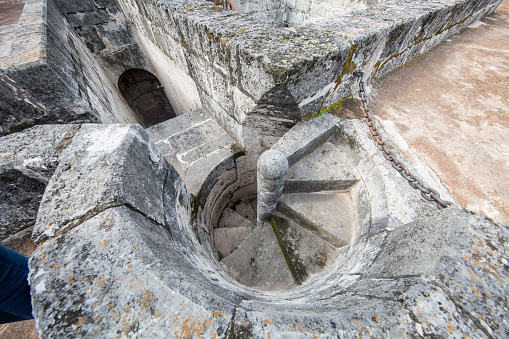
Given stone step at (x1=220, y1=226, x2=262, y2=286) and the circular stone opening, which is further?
stone step at (x1=220, y1=226, x2=262, y2=286)

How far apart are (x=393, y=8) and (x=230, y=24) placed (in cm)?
247

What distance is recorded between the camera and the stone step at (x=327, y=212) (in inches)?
97.7

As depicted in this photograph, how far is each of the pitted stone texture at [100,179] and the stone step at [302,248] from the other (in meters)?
1.93

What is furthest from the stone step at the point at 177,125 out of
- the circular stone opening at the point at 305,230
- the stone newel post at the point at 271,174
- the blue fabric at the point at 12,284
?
the blue fabric at the point at 12,284

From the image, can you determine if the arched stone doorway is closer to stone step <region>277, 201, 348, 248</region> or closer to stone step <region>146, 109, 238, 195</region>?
stone step <region>146, 109, 238, 195</region>

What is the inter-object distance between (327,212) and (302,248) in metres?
0.65

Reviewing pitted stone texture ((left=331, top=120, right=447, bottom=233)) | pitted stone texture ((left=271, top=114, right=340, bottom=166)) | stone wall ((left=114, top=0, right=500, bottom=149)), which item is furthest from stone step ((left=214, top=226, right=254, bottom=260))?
pitted stone texture ((left=331, top=120, right=447, bottom=233))

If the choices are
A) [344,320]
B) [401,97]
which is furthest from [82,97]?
[401,97]

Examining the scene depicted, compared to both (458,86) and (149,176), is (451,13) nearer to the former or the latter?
(458,86)

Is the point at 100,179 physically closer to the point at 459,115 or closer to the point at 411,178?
the point at 411,178

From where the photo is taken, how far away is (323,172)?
2531 mm

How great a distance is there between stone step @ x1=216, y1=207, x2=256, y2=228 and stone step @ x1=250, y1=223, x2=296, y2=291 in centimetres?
96

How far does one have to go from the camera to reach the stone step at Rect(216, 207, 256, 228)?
3.97 meters

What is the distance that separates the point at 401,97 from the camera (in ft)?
9.50
